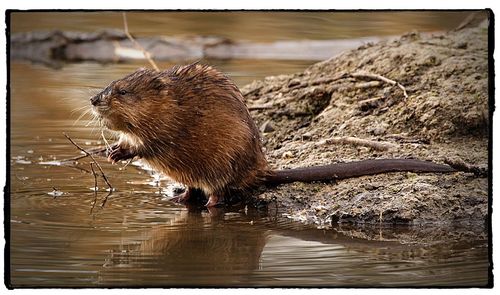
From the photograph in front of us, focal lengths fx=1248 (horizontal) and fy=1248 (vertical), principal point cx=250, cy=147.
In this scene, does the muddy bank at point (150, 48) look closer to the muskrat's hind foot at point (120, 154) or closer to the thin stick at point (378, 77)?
the thin stick at point (378, 77)

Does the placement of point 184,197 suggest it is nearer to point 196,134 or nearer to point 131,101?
point 196,134

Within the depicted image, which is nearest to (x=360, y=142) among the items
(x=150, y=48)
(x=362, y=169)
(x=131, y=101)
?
(x=362, y=169)

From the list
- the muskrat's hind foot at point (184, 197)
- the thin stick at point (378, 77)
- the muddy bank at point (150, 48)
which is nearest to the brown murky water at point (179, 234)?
the muskrat's hind foot at point (184, 197)

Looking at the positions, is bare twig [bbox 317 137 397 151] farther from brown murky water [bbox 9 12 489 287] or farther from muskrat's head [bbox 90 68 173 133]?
muskrat's head [bbox 90 68 173 133]

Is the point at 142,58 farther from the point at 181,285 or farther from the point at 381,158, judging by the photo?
the point at 181,285

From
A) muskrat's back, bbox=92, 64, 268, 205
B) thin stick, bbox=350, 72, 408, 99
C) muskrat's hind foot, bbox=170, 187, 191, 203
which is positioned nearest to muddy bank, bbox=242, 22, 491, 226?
thin stick, bbox=350, 72, 408, 99

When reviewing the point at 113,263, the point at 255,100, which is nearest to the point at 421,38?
the point at 255,100

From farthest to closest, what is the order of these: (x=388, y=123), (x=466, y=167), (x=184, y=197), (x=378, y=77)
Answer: (x=378, y=77) → (x=388, y=123) → (x=184, y=197) → (x=466, y=167)
